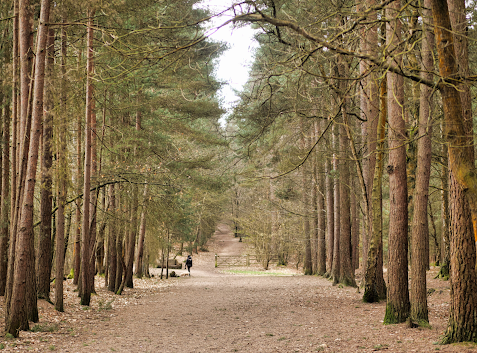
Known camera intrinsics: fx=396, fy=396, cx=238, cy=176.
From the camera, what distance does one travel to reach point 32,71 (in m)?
7.18

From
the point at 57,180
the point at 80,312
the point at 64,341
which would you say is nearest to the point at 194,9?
the point at 57,180

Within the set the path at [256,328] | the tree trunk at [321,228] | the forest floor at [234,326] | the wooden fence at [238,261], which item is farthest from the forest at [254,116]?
the wooden fence at [238,261]

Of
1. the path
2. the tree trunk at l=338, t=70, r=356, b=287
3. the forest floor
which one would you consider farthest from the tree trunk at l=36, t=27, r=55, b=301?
the tree trunk at l=338, t=70, r=356, b=287

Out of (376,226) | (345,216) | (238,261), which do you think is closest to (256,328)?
(376,226)

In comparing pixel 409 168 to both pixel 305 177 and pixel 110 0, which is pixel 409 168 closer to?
pixel 110 0

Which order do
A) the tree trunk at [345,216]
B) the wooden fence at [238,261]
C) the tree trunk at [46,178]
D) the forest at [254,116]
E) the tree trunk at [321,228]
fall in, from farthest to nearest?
the wooden fence at [238,261]
the tree trunk at [321,228]
the tree trunk at [345,216]
the tree trunk at [46,178]
the forest at [254,116]

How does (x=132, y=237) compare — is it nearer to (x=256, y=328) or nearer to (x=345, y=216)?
(x=345, y=216)

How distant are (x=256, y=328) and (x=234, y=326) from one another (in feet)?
1.72

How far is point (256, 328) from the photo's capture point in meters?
7.62

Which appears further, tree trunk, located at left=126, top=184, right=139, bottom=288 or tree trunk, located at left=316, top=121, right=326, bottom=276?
tree trunk, located at left=316, top=121, right=326, bottom=276

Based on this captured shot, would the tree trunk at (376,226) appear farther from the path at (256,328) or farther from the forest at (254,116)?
the path at (256,328)

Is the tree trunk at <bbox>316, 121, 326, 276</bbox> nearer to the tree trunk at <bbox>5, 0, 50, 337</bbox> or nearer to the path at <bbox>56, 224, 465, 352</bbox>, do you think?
the path at <bbox>56, 224, 465, 352</bbox>

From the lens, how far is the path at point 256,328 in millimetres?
5883

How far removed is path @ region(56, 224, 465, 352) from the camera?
5.88m
